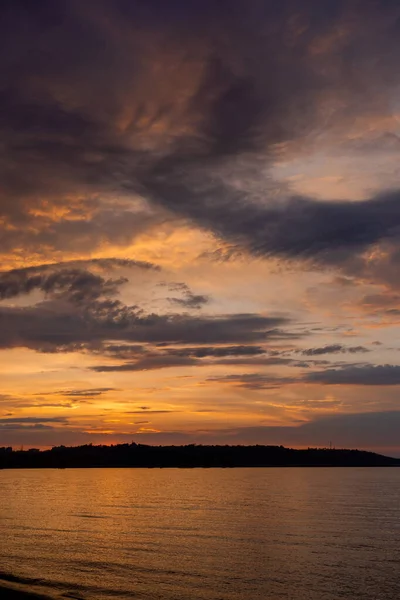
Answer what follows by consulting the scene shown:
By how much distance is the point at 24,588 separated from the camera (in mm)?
43750

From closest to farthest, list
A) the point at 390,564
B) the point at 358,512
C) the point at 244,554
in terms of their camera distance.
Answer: the point at 390,564 → the point at 244,554 → the point at 358,512

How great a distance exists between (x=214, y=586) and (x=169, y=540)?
24246mm

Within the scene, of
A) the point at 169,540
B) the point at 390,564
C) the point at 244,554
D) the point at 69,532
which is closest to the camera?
the point at 390,564

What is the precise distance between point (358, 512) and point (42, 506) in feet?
200

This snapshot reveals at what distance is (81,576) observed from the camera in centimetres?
5062

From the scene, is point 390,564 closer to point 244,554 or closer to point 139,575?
point 244,554

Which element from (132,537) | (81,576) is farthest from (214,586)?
(132,537)

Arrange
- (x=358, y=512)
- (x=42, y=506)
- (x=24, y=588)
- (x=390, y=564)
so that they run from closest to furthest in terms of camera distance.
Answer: (x=24, y=588)
(x=390, y=564)
(x=358, y=512)
(x=42, y=506)

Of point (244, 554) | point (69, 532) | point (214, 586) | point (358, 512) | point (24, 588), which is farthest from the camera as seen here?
point (358, 512)

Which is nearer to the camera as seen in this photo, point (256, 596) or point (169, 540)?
point (256, 596)

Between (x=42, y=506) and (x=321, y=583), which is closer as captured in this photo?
(x=321, y=583)

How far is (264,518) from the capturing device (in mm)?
92750

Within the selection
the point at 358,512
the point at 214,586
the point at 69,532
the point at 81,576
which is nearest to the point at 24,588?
the point at 81,576

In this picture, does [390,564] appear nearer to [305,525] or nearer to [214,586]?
[214,586]
